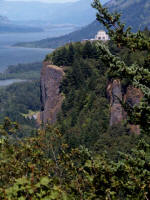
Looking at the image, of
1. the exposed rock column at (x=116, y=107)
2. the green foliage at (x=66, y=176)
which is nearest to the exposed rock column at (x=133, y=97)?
the exposed rock column at (x=116, y=107)

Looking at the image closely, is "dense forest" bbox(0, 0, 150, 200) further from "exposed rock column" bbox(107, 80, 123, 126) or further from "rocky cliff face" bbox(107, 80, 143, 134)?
"exposed rock column" bbox(107, 80, 123, 126)

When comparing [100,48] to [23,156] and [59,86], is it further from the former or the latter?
[59,86]

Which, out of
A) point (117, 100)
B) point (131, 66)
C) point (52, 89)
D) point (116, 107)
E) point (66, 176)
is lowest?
point (116, 107)

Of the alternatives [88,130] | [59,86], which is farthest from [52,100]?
[88,130]

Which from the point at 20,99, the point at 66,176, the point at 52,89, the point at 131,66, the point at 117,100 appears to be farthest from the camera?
the point at 20,99

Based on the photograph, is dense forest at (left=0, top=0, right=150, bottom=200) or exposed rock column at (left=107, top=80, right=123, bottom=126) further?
exposed rock column at (left=107, top=80, right=123, bottom=126)

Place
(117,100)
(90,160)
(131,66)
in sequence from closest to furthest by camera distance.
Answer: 1. (90,160)
2. (131,66)
3. (117,100)

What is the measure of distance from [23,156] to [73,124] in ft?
Answer: 153

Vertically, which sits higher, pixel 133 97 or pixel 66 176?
pixel 66 176

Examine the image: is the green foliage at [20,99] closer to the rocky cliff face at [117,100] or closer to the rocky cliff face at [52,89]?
the rocky cliff face at [52,89]

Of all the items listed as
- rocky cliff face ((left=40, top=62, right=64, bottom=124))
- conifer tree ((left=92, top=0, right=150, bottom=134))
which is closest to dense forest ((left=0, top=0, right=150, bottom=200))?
conifer tree ((left=92, top=0, right=150, bottom=134))

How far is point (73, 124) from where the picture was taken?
180 feet

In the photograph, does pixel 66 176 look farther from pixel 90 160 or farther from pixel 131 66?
pixel 131 66

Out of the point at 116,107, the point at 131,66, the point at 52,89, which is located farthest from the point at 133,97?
the point at 131,66
